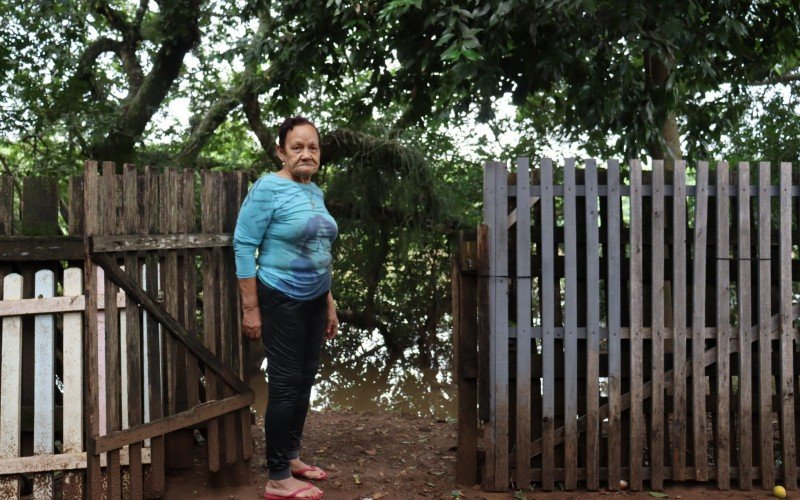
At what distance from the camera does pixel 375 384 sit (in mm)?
11438

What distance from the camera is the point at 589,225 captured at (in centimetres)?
441

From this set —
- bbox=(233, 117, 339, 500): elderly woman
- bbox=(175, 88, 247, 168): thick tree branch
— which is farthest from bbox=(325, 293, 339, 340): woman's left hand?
bbox=(175, 88, 247, 168): thick tree branch

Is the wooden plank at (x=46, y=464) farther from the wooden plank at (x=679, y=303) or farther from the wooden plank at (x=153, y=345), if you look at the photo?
the wooden plank at (x=679, y=303)

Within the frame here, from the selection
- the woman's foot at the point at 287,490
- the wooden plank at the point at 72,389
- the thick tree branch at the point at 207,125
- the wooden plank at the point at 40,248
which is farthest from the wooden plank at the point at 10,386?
the thick tree branch at the point at 207,125

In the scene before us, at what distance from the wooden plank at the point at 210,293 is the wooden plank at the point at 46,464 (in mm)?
696

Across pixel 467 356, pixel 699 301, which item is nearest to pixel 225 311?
pixel 467 356

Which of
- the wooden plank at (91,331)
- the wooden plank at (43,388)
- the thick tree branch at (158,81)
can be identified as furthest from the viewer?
the thick tree branch at (158,81)

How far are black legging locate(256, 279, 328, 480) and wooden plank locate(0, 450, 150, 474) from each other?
3.39ft

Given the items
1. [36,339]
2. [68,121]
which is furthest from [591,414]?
[68,121]

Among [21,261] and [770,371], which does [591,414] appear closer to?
[770,371]

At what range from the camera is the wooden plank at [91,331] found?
11.7 ft

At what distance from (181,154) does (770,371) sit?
831 cm

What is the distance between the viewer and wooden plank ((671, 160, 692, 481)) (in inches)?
175

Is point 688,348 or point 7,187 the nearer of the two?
point 7,187
